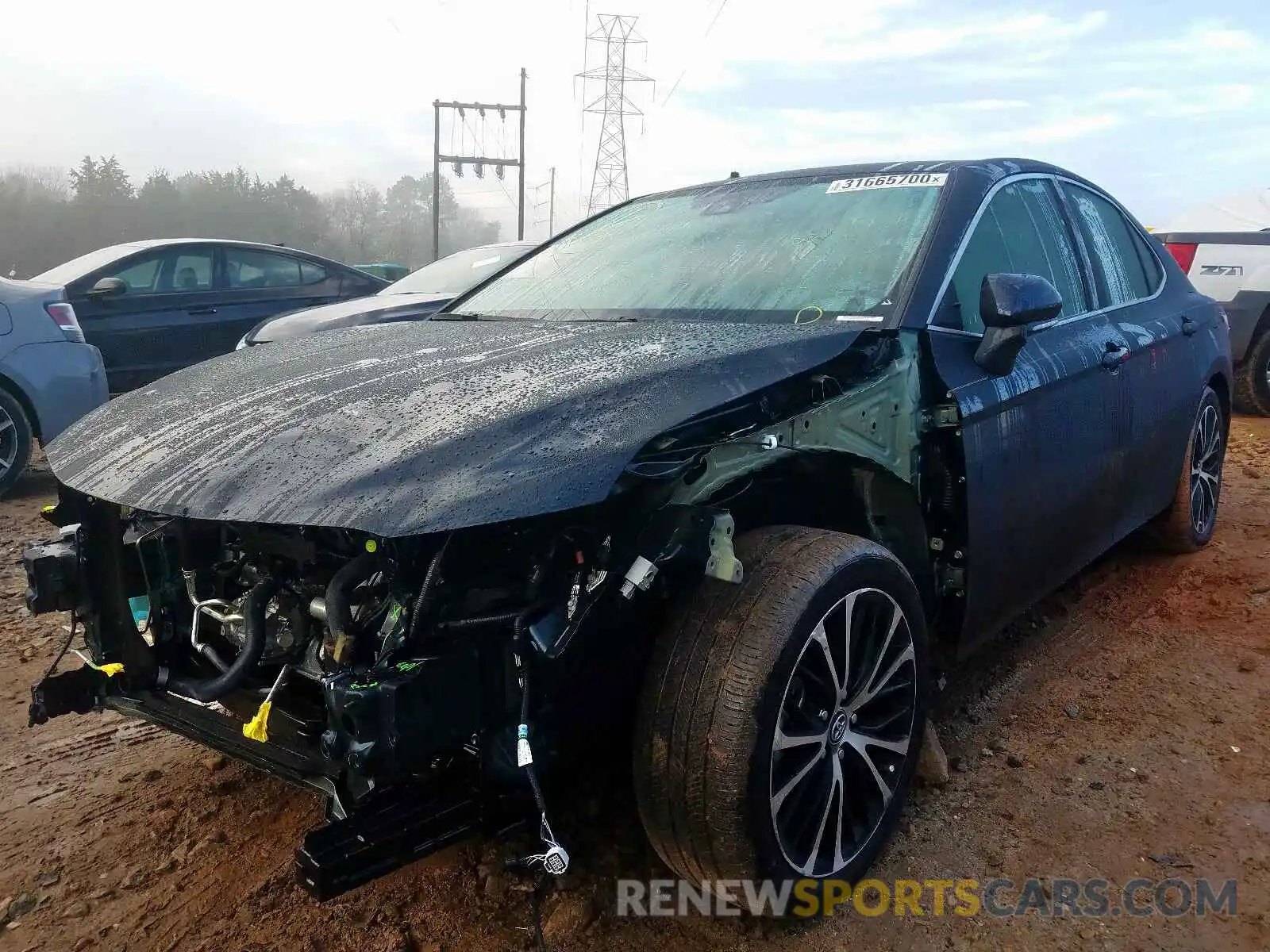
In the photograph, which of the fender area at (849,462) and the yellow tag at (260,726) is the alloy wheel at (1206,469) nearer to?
the fender area at (849,462)

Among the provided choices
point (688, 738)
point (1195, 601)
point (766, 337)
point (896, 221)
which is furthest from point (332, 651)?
point (1195, 601)

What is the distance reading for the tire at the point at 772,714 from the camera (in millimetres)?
1774

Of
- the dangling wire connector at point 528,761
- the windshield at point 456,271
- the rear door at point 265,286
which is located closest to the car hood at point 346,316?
the windshield at point 456,271

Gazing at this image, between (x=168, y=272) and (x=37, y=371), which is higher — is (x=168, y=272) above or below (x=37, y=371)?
above

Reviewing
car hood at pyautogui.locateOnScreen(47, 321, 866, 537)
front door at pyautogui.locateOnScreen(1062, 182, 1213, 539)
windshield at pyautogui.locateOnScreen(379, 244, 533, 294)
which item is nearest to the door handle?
front door at pyautogui.locateOnScreen(1062, 182, 1213, 539)

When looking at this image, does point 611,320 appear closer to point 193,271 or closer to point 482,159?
point 193,271

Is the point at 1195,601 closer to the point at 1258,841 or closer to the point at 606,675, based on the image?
the point at 1258,841

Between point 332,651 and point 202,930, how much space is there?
2.48 feet

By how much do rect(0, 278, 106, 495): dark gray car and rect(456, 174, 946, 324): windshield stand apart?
3771mm

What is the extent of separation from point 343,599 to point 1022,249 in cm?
230

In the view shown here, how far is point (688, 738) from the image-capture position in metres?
1.79

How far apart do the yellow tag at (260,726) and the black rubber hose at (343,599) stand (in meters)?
0.22

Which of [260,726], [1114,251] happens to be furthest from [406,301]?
[260,726]

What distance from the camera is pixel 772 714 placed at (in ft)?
5.89
